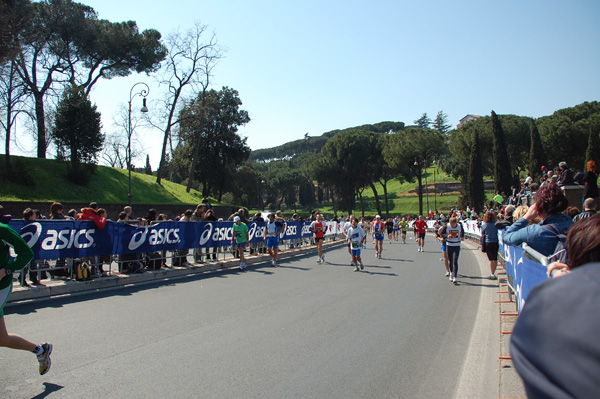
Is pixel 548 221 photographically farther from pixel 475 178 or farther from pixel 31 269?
pixel 475 178

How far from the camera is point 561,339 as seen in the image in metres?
1.10

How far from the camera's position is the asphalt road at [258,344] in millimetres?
4648

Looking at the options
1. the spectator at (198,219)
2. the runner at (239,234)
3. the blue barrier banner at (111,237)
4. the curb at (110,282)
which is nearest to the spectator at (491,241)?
the runner at (239,234)

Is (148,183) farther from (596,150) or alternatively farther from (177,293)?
(596,150)

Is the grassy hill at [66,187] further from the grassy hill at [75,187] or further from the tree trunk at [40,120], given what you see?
the tree trunk at [40,120]

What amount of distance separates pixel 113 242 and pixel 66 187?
25171 millimetres

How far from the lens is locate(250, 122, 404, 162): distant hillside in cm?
18025

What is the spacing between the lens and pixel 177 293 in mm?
10328

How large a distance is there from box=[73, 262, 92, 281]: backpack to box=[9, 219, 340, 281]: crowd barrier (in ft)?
0.30

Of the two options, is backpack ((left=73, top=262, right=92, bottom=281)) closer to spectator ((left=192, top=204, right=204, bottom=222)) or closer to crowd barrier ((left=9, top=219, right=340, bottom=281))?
crowd barrier ((left=9, top=219, right=340, bottom=281))

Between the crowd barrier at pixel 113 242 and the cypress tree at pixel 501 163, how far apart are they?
43.9 m

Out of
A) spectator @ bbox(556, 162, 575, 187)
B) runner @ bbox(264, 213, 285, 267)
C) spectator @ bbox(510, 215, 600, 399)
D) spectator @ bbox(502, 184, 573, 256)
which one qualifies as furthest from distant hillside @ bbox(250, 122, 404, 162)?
spectator @ bbox(510, 215, 600, 399)

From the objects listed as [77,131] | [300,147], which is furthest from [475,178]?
[300,147]

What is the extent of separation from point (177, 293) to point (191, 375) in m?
5.69
